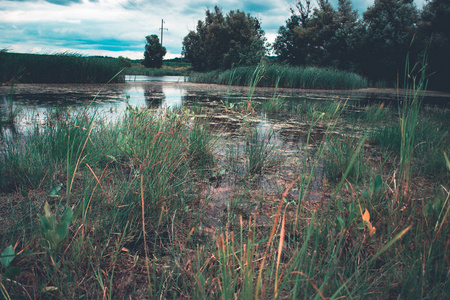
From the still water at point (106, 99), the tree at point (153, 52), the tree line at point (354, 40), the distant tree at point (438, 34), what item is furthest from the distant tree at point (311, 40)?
the tree at point (153, 52)

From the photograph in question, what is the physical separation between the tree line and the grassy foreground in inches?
495

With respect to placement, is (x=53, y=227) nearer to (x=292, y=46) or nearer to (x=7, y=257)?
(x=7, y=257)

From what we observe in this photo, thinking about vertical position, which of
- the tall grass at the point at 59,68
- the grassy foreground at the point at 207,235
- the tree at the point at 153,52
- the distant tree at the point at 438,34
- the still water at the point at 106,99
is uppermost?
the tree at the point at 153,52

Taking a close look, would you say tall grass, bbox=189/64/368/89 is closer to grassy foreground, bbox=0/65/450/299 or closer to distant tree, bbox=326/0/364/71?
distant tree, bbox=326/0/364/71

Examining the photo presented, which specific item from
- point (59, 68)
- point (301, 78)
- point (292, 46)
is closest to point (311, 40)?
point (292, 46)

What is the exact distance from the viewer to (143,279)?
99 cm

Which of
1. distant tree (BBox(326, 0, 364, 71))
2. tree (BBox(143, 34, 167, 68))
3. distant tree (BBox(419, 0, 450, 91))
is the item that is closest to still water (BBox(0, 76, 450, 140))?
distant tree (BBox(419, 0, 450, 91))

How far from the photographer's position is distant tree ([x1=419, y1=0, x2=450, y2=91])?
12672 mm

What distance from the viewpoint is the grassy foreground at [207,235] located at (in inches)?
32.7

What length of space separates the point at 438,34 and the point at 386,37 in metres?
3.12

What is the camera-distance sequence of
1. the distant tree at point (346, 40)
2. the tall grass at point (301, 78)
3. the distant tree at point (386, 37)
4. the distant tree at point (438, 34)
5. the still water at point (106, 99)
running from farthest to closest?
the distant tree at point (346, 40)
the distant tree at point (386, 37)
the distant tree at point (438, 34)
the tall grass at point (301, 78)
the still water at point (106, 99)

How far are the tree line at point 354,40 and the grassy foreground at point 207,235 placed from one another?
1257 centimetres

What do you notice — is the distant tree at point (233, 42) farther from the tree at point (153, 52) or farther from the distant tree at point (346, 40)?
the tree at point (153, 52)

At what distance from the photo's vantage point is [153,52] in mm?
35594
